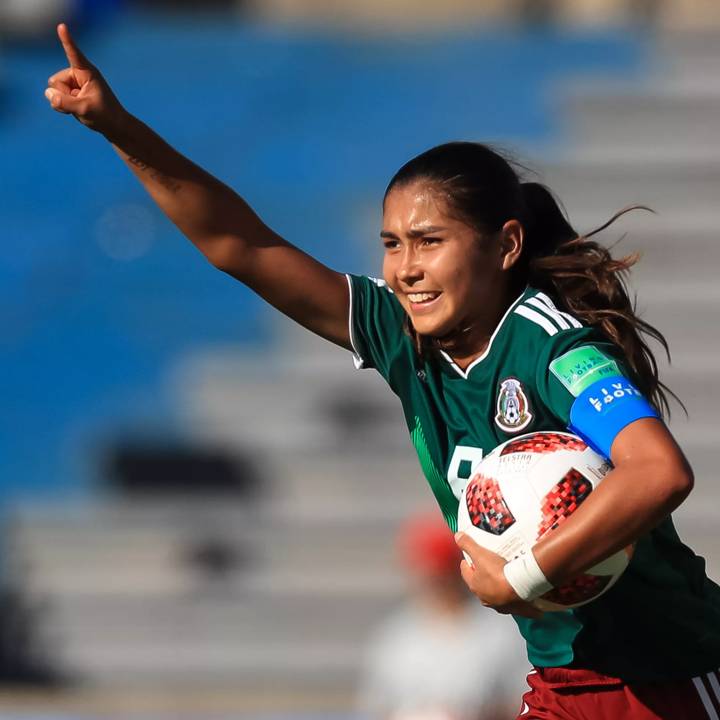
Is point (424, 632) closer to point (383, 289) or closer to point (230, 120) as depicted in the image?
point (383, 289)

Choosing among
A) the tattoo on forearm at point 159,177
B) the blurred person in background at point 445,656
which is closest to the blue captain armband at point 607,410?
the tattoo on forearm at point 159,177

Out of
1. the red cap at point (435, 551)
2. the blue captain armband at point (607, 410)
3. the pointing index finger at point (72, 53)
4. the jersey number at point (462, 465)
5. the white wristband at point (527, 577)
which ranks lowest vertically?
the white wristband at point (527, 577)

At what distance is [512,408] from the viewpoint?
3291mm

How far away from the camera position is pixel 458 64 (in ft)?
36.5

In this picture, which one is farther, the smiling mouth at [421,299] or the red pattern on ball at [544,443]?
the smiling mouth at [421,299]

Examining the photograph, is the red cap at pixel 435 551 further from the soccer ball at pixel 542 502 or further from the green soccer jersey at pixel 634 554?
the soccer ball at pixel 542 502

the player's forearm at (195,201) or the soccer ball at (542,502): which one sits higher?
the player's forearm at (195,201)

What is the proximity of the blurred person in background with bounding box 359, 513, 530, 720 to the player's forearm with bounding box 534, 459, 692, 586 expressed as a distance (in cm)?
315

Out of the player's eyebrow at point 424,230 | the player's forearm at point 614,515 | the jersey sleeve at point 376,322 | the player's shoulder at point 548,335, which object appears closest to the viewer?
the player's forearm at point 614,515

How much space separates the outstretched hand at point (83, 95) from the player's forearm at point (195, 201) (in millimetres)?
96

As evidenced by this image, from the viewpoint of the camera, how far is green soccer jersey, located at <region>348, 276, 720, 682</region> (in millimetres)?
3258

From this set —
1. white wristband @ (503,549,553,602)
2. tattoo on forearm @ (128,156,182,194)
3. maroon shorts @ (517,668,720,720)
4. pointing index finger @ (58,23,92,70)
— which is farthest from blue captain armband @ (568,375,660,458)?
pointing index finger @ (58,23,92,70)

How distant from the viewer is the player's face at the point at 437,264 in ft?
10.9

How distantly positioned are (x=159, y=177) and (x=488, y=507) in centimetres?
115
